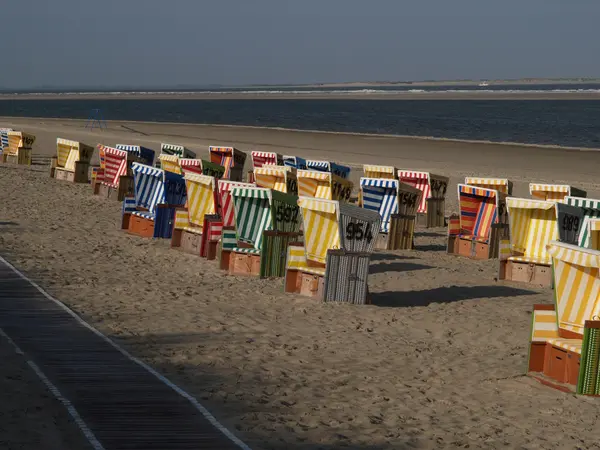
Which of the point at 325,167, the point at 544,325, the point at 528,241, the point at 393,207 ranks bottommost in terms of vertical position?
the point at 544,325

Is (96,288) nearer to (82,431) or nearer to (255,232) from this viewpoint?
(255,232)

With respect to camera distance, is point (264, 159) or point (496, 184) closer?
point (496, 184)

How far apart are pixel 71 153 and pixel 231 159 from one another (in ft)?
15.3

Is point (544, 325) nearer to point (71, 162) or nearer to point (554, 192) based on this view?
point (554, 192)

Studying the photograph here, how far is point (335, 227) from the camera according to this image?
14852mm

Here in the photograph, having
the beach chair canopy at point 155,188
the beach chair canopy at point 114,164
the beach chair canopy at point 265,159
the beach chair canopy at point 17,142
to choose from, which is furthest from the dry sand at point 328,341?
the beach chair canopy at point 17,142

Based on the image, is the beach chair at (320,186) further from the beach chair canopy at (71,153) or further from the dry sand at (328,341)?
the beach chair canopy at (71,153)

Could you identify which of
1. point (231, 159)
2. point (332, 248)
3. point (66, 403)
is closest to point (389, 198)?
point (332, 248)

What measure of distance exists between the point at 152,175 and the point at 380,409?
40.3 ft

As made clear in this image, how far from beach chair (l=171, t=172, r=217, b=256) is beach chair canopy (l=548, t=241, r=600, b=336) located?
846 cm

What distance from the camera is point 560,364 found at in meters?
10.5

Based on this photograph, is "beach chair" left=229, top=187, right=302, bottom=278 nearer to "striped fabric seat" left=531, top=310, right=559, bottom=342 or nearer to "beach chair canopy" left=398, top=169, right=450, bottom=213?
"striped fabric seat" left=531, top=310, right=559, bottom=342

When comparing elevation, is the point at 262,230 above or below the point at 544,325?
above

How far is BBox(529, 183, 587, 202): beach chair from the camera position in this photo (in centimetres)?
2114
